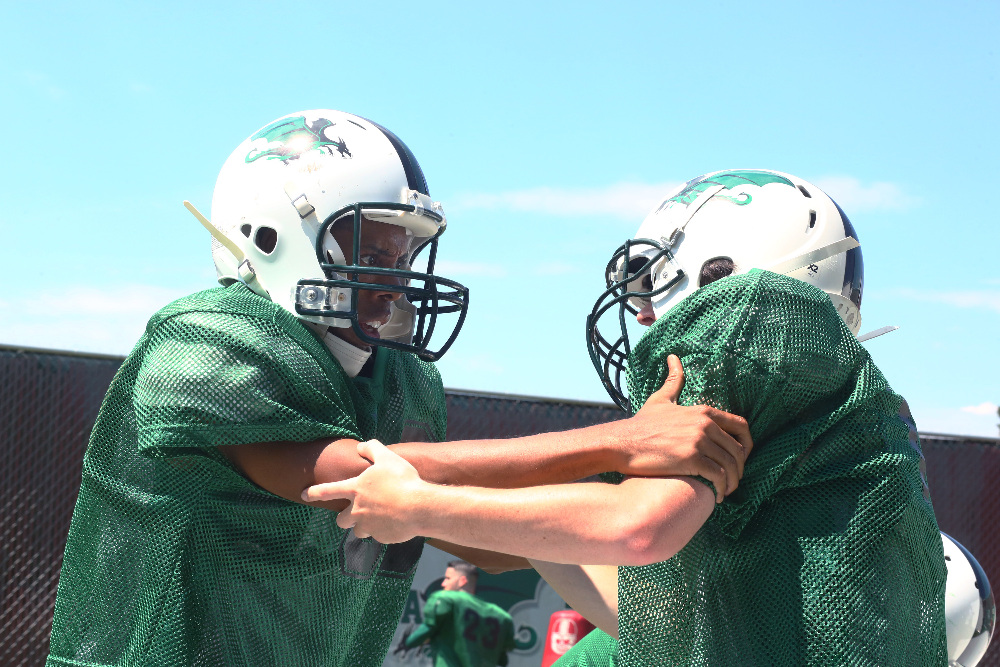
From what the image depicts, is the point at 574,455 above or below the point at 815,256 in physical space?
below

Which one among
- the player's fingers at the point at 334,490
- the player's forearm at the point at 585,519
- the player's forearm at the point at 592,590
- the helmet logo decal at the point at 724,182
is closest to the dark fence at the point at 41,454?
the player's forearm at the point at 592,590

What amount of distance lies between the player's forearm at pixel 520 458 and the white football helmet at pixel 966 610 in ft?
4.79

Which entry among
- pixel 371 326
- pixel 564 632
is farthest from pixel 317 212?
pixel 564 632

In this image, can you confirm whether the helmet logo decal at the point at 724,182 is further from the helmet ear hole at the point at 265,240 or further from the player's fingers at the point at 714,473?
the helmet ear hole at the point at 265,240

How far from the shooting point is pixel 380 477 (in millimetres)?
2205

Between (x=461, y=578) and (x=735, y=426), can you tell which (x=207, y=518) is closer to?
(x=735, y=426)

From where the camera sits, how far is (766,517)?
1923mm

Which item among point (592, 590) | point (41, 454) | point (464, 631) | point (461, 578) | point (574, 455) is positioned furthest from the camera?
point (41, 454)

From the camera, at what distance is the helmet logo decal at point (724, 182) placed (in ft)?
8.48

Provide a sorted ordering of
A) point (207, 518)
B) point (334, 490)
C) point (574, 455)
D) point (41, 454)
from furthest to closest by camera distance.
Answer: point (41, 454)
point (207, 518)
point (334, 490)
point (574, 455)

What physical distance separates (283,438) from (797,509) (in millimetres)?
1139

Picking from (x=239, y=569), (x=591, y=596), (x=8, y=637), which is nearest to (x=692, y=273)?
(x=591, y=596)

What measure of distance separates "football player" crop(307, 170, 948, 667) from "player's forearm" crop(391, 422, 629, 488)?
0.13 m

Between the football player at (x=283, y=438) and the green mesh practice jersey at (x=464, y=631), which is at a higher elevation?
the football player at (x=283, y=438)
